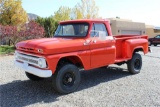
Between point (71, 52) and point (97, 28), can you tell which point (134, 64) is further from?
point (71, 52)

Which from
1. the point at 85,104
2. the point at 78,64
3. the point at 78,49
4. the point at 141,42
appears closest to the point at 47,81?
the point at 78,64

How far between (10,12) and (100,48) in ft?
72.3

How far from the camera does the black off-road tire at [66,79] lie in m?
5.31

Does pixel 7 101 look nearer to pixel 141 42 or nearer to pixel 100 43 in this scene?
pixel 100 43

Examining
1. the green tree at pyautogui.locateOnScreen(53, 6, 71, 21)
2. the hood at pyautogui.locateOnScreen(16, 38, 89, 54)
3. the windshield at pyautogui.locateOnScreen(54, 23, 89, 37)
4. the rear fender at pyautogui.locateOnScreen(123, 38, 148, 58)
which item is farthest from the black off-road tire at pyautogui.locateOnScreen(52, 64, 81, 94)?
the green tree at pyautogui.locateOnScreen(53, 6, 71, 21)

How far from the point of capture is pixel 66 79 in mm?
5609

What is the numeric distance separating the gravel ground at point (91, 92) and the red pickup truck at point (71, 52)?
14.7 inches

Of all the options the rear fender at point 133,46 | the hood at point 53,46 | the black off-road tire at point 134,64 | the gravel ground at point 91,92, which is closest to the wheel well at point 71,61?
the hood at point 53,46

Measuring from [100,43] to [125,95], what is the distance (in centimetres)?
176

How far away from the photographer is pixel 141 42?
26.2 feet

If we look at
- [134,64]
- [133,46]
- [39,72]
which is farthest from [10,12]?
[39,72]

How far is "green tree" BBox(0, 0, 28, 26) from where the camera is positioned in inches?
1000

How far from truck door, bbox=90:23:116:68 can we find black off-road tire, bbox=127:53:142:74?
132 centimetres

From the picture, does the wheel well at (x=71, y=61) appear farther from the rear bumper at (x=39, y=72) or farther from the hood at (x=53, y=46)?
the rear bumper at (x=39, y=72)
